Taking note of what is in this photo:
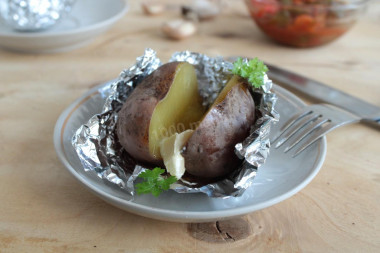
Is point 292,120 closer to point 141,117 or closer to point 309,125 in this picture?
point 309,125

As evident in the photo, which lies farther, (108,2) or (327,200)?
(108,2)

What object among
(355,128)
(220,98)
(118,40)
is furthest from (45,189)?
(118,40)

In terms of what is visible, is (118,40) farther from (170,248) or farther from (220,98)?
(170,248)

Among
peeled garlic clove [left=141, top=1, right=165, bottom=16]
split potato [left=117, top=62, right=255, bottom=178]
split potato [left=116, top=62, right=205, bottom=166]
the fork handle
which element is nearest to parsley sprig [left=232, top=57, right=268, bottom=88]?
split potato [left=117, top=62, right=255, bottom=178]

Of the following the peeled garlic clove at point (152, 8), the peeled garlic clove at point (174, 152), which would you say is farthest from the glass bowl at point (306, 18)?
the peeled garlic clove at point (174, 152)

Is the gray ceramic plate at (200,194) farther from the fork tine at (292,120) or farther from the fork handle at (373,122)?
the fork handle at (373,122)

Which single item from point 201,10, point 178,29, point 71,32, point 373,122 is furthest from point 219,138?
point 201,10
